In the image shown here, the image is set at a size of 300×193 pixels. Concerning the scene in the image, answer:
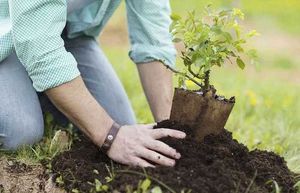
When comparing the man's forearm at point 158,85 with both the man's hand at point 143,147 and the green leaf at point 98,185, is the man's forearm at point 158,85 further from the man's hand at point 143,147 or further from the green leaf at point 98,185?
the green leaf at point 98,185

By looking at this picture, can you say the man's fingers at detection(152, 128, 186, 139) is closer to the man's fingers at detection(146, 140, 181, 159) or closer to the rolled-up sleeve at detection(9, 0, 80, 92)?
the man's fingers at detection(146, 140, 181, 159)

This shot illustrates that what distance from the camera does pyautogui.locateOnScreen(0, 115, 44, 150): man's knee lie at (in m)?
3.44

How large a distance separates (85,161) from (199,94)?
586mm

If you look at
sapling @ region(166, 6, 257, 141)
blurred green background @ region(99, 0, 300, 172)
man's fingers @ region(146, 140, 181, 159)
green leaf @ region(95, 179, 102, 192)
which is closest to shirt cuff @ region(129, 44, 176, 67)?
blurred green background @ region(99, 0, 300, 172)

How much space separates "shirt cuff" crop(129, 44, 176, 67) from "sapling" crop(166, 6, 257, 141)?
27.8 inches

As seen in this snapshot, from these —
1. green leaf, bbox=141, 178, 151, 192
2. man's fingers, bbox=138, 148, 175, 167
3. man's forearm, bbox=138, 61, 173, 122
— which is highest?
man's forearm, bbox=138, 61, 173, 122

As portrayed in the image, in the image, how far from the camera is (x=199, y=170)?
2834 mm

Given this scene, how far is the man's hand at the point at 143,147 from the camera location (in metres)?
2.89

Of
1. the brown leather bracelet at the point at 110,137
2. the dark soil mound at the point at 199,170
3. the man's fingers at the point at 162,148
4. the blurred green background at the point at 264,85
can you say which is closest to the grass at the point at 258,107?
the blurred green background at the point at 264,85

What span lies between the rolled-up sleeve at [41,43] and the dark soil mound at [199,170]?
0.38m

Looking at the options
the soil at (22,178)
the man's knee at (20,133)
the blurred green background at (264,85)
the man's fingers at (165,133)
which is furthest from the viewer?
the blurred green background at (264,85)

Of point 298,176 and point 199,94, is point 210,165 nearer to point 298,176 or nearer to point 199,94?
point 199,94

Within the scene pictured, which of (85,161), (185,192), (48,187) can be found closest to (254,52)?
(185,192)

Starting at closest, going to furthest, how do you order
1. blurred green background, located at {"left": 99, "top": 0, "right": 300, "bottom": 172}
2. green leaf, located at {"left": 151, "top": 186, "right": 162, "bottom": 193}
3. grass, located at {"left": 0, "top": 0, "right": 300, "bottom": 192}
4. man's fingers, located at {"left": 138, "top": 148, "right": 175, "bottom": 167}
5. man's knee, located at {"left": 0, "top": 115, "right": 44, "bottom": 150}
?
green leaf, located at {"left": 151, "top": 186, "right": 162, "bottom": 193}, man's fingers, located at {"left": 138, "top": 148, "right": 175, "bottom": 167}, man's knee, located at {"left": 0, "top": 115, "right": 44, "bottom": 150}, grass, located at {"left": 0, "top": 0, "right": 300, "bottom": 192}, blurred green background, located at {"left": 99, "top": 0, "right": 300, "bottom": 172}
